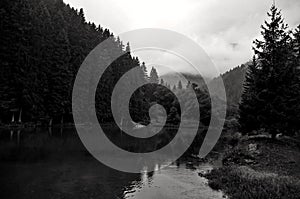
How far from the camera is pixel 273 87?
28359 millimetres

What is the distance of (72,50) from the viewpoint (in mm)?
70562

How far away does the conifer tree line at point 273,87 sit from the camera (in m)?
27.2

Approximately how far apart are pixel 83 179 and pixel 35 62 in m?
42.9

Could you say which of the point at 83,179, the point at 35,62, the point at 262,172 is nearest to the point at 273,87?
the point at 262,172

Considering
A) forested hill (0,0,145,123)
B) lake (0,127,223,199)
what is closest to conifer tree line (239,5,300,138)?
lake (0,127,223,199)

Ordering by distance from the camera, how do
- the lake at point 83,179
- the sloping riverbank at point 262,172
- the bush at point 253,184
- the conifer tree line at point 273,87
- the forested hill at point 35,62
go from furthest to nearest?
the forested hill at point 35,62
the conifer tree line at point 273,87
the lake at point 83,179
the sloping riverbank at point 262,172
the bush at point 253,184

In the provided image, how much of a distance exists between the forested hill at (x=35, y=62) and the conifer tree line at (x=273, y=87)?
4024 cm

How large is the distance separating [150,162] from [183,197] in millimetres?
11791

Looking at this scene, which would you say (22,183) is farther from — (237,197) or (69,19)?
(69,19)

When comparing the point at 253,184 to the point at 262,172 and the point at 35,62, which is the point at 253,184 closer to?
the point at 262,172

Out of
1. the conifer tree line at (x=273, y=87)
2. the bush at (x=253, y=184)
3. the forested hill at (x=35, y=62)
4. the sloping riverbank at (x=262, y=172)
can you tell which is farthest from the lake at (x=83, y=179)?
the forested hill at (x=35, y=62)

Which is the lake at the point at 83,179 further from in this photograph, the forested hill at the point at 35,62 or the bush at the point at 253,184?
the forested hill at the point at 35,62

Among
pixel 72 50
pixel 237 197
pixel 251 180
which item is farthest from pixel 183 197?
pixel 72 50

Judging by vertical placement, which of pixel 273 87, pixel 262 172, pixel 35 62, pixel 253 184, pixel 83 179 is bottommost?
pixel 83 179
